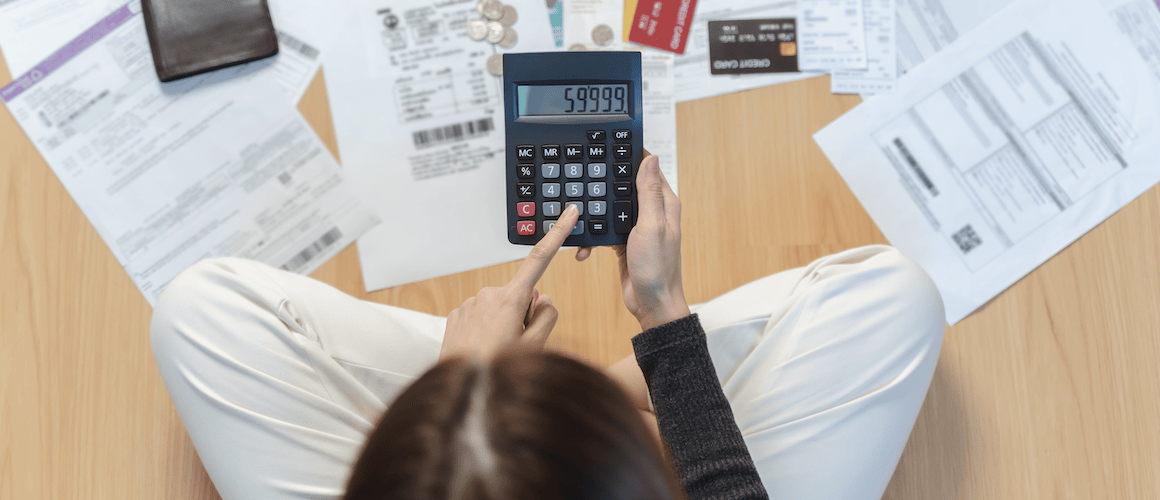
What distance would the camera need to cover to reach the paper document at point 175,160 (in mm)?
618

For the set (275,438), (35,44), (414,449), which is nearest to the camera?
(414,449)

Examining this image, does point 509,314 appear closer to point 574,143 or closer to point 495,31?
point 574,143

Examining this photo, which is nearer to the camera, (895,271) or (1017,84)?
(895,271)

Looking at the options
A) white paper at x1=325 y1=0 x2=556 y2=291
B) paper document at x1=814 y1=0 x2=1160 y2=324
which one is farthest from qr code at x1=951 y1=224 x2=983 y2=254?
white paper at x1=325 y1=0 x2=556 y2=291

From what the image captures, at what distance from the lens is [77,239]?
0.63 meters

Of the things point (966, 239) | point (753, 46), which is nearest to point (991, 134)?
point (966, 239)

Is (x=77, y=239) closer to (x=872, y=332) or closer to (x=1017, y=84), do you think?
(x=872, y=332)

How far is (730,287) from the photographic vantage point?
2.10 feet

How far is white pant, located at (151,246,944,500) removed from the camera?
0.50 meters

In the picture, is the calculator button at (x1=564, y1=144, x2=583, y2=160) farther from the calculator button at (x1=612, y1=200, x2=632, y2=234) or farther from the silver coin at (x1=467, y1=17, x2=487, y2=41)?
the silver coin at (x1=467, y1=17, x2=487, y2=41)

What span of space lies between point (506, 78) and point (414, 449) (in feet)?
1.04

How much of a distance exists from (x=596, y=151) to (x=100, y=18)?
51 centimetres

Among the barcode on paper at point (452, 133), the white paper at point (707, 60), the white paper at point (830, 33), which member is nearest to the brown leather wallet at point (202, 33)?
the barcode on paper at point (452, 133)

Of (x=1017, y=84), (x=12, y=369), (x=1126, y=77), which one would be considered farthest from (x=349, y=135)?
(x=1126, y=77)
